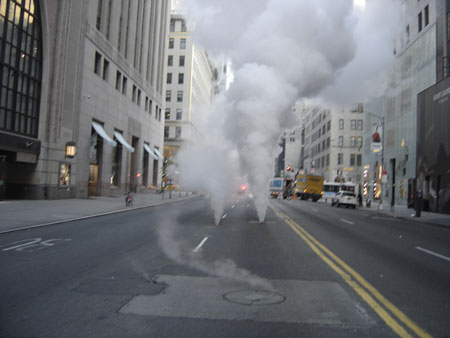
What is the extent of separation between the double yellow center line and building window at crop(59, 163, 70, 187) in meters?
24.0

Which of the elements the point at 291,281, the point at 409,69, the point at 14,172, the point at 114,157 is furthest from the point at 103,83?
the point at 291,281

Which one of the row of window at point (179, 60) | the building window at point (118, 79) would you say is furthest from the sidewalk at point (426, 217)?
the row of window at point (179, 60)

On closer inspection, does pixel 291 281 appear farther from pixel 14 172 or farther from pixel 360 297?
pixel 14 172

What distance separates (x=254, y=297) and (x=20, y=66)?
2502 cm

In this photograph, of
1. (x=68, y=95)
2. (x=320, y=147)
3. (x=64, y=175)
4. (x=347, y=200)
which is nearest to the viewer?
(x=64, y=175)

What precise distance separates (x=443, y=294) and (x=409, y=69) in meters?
34.1

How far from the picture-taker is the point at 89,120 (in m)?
33.1

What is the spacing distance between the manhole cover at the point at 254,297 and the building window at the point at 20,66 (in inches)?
905

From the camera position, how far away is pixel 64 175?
2936 centimetres

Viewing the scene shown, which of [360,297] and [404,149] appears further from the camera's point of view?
[404,149]

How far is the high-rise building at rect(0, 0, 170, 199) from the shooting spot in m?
25.0

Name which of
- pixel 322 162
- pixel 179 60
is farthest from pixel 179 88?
pixel 322 162

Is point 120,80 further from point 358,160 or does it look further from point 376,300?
point 358,160

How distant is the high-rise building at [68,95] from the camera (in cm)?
2495
